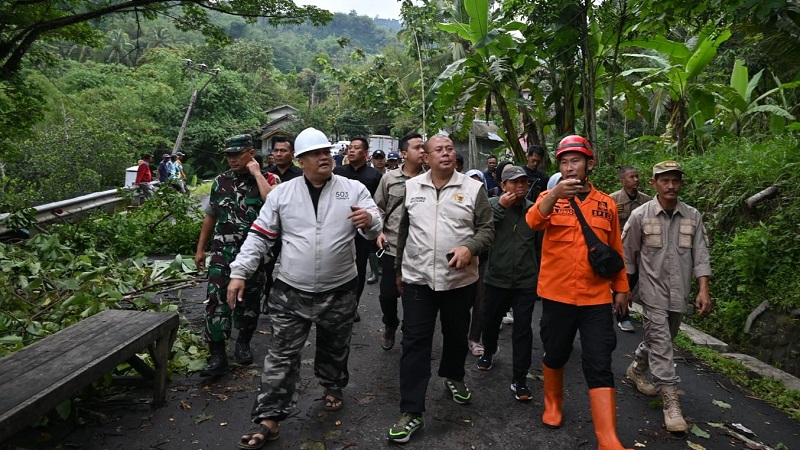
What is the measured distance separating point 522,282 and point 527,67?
20.0 feet

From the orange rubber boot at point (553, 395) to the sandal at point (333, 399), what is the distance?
5.06ft

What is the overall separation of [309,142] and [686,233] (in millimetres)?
2965

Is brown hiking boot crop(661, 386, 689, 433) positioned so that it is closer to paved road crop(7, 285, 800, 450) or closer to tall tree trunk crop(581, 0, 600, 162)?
paved road crop(7, 285, 800, 450)

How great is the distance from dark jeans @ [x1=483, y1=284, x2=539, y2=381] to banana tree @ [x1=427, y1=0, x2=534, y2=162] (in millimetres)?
5407

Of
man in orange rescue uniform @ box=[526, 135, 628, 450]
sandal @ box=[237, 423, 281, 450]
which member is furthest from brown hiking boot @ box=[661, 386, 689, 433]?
sandal @ box=[237, 423, 281, 450]

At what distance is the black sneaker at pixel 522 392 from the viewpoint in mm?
4148

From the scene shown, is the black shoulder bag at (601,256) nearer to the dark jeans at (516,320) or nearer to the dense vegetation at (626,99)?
the dark jeans at (516,320)

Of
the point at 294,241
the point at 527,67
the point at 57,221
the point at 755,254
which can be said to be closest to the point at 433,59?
the point at 527,67

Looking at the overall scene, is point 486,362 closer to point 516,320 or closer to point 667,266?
point 516,320

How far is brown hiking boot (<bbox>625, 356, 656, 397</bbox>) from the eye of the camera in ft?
14.4

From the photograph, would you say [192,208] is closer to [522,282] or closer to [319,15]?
[319,15]

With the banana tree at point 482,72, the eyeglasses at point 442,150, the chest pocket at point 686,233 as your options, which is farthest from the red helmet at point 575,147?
the banana tree at point 482,72

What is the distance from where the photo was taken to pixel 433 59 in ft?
69.7

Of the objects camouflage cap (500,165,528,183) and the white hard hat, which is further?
camouflage cap (500,165,528,183)
